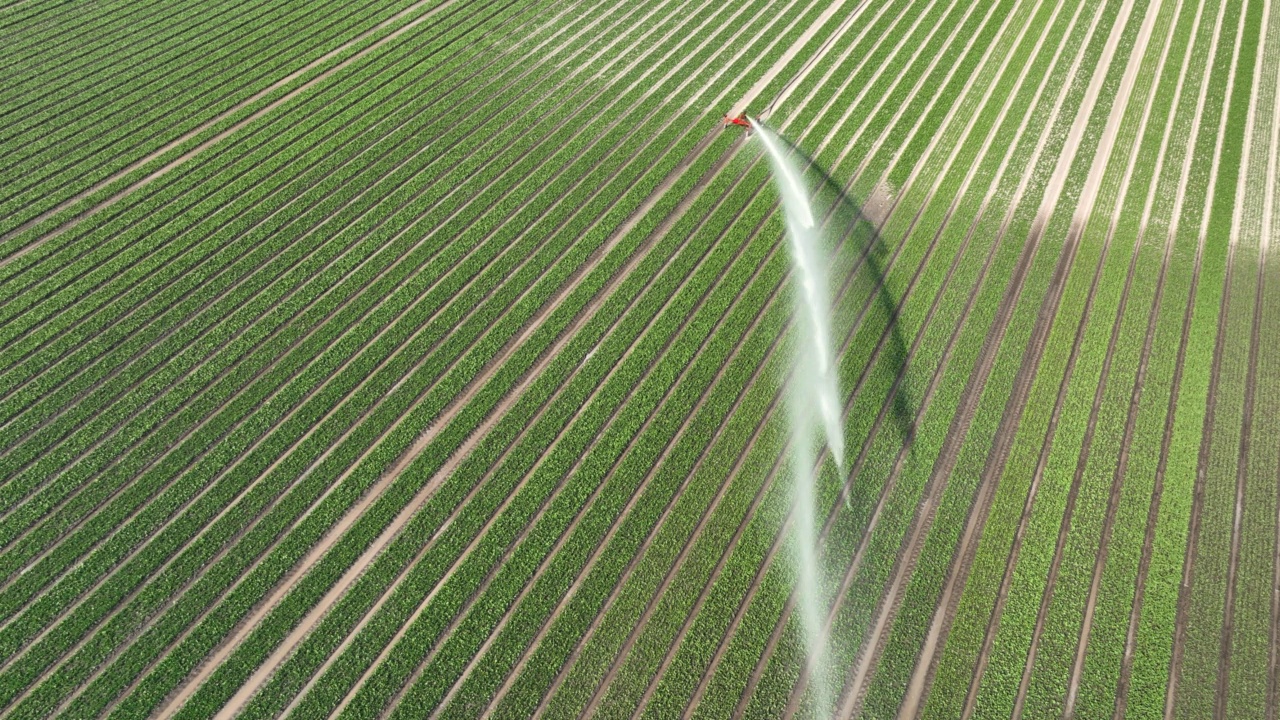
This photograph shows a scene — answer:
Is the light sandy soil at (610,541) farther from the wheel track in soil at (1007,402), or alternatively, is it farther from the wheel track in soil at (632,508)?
the wheel track in soil at (1007,402)

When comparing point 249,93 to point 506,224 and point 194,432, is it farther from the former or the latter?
point 194,432

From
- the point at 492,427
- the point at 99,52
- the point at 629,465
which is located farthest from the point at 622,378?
the point at 99,52

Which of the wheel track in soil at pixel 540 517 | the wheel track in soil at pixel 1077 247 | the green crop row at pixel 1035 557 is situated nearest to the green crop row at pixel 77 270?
the wheel track in soil at pixel 540 517

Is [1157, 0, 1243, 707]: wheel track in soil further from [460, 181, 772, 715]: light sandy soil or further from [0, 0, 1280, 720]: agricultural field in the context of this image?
[460, 181, 772, 715]: light sandy soil

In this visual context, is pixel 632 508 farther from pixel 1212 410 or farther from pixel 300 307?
pixel 1212 410

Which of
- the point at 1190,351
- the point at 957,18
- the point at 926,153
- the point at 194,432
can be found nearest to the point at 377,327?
the point at 194,432

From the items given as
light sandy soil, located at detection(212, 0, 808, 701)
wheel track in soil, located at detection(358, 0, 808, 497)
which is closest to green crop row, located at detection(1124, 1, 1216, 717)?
light sandy soil, located at detection(212, 0, 808, 701)
